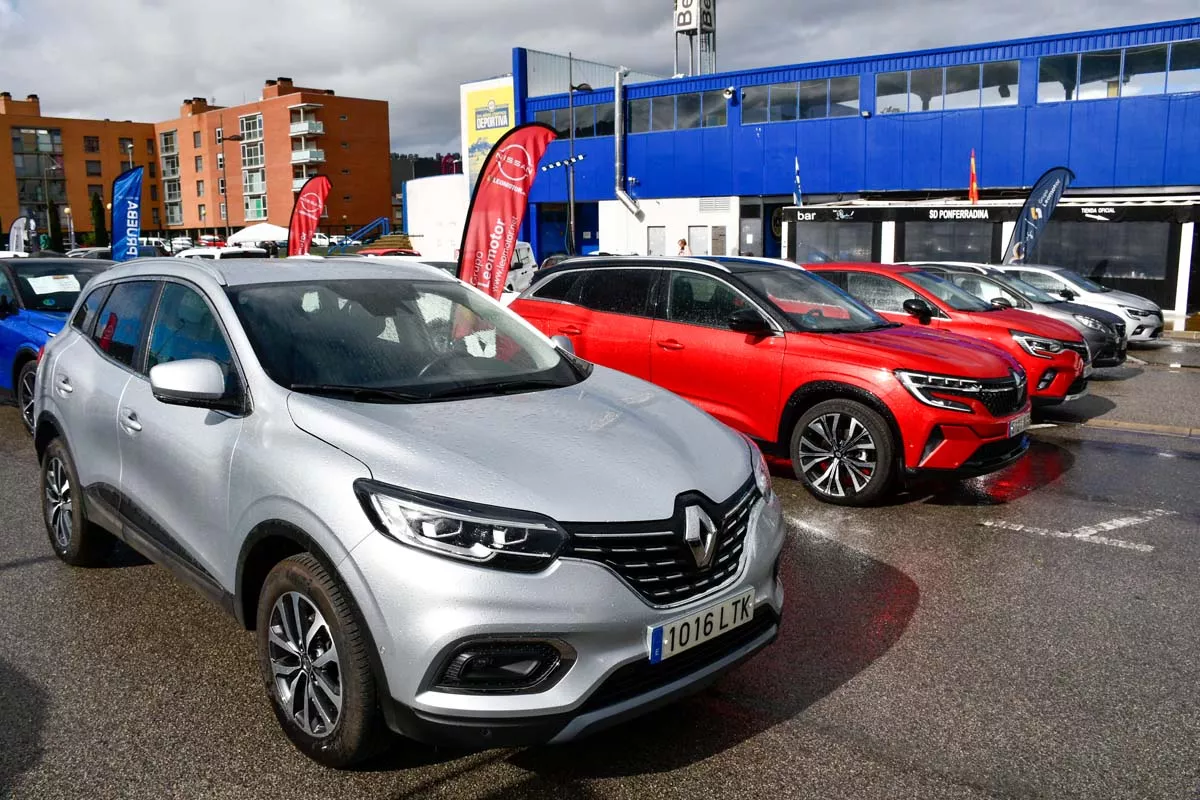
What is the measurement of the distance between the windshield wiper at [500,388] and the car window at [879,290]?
701cm

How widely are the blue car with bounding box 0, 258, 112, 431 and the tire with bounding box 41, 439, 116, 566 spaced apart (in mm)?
3481

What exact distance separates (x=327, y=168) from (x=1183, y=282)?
81327mm

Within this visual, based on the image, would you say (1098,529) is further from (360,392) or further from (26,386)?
(26,386)

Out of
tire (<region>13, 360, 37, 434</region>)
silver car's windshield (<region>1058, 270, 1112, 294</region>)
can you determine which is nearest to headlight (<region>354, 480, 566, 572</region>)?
tire (<region>13, 360, 37, 434</region>)

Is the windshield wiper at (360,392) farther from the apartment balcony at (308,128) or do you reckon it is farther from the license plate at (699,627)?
the apartment balcony at (308,128)

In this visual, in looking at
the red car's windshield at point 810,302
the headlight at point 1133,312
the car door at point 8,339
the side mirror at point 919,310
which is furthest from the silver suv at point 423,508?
the headlight at point 1133,312

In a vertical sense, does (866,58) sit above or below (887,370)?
above

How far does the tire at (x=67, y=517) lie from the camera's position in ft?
15.4

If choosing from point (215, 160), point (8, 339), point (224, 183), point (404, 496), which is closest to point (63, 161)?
point (215, 160)

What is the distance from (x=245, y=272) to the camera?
400 cm

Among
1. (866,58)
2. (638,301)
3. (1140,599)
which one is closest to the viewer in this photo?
(1140,599)

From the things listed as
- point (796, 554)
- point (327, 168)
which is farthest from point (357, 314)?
point (327, 168)

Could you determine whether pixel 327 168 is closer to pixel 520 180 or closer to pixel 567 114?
pixel 567 114

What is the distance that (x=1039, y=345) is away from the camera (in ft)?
A: 30.2
